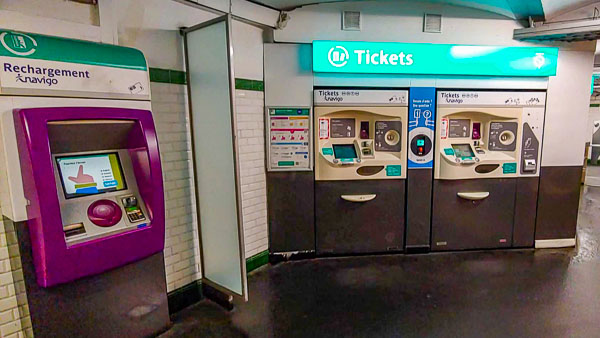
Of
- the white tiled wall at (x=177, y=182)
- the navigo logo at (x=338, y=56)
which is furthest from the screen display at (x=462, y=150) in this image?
the white tiled wall at (x=177, y=182)

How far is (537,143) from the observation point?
3.90 m

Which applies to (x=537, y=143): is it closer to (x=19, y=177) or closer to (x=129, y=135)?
(x=129, y=135)

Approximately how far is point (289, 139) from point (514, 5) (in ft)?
8.83

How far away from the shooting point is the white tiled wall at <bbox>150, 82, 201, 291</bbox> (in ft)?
8.70

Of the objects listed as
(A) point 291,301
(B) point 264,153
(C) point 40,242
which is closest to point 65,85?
(C) point 40,242

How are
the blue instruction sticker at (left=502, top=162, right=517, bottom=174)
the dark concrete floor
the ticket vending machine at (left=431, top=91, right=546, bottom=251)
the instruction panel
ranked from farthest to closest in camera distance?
the blue instruction sticker at (left=502, top=162, right=517, bottom=174) < the ticket vending machine at (left=431, top=91, right=546, bottom=251) < the instruction panel < the dark concrete floor

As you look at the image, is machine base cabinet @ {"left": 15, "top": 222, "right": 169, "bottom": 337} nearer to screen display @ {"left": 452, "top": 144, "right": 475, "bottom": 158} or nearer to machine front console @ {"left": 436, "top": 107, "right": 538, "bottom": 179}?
machine front console @ {"left": 436, "top": 107, "right": 538, "bottom": 179}

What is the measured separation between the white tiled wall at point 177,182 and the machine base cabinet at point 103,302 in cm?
35

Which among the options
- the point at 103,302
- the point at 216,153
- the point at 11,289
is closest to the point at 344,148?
the point at 216,153

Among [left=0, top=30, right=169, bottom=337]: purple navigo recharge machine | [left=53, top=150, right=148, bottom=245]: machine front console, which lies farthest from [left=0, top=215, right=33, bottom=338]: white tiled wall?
[left=53, top=150, right=148, bottom=245]: machine front console

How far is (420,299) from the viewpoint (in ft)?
9.75

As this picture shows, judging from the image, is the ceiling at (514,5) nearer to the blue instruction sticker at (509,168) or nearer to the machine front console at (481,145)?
the machine front console at (481,145)

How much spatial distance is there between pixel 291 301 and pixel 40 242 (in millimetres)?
1937

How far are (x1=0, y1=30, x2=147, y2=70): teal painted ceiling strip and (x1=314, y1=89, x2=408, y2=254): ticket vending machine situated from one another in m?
1.91
